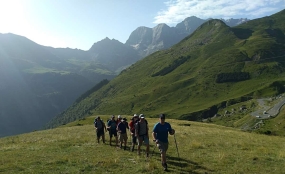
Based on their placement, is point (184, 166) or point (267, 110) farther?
point (267, 110)

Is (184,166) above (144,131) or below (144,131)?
below

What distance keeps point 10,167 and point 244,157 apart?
16.2m

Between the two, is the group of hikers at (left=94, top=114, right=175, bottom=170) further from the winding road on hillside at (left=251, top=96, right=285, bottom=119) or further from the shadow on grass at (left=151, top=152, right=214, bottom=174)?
the winding road on hillside at (left=251, top=96, right=285, bottom=119)

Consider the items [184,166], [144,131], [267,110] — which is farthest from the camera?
[267,110]

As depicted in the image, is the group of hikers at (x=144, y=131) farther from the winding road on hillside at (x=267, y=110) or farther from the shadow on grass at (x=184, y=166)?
the winding road on hillside at (x=267, y=110)

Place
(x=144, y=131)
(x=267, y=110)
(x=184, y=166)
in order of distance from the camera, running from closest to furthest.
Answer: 1. (x=184, y=166)
2. (x=144, y=131)
3. (x=267, y=110)

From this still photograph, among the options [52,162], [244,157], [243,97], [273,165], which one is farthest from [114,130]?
[243,97]

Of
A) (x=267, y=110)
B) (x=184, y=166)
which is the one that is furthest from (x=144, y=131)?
(x=267, y=110)

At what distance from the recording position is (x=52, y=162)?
1812 centimetres

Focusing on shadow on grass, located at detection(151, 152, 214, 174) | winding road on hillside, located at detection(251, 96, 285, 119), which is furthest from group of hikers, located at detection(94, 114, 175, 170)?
winding road on hillside, located at detection(251, 96, 285, 119)

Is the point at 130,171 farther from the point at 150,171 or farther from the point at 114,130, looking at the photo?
the point at 114,130

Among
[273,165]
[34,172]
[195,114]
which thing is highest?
[34,172]

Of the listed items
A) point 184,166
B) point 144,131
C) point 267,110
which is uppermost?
point 144,131

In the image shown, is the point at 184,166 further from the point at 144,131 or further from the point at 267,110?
the point at 267,110
